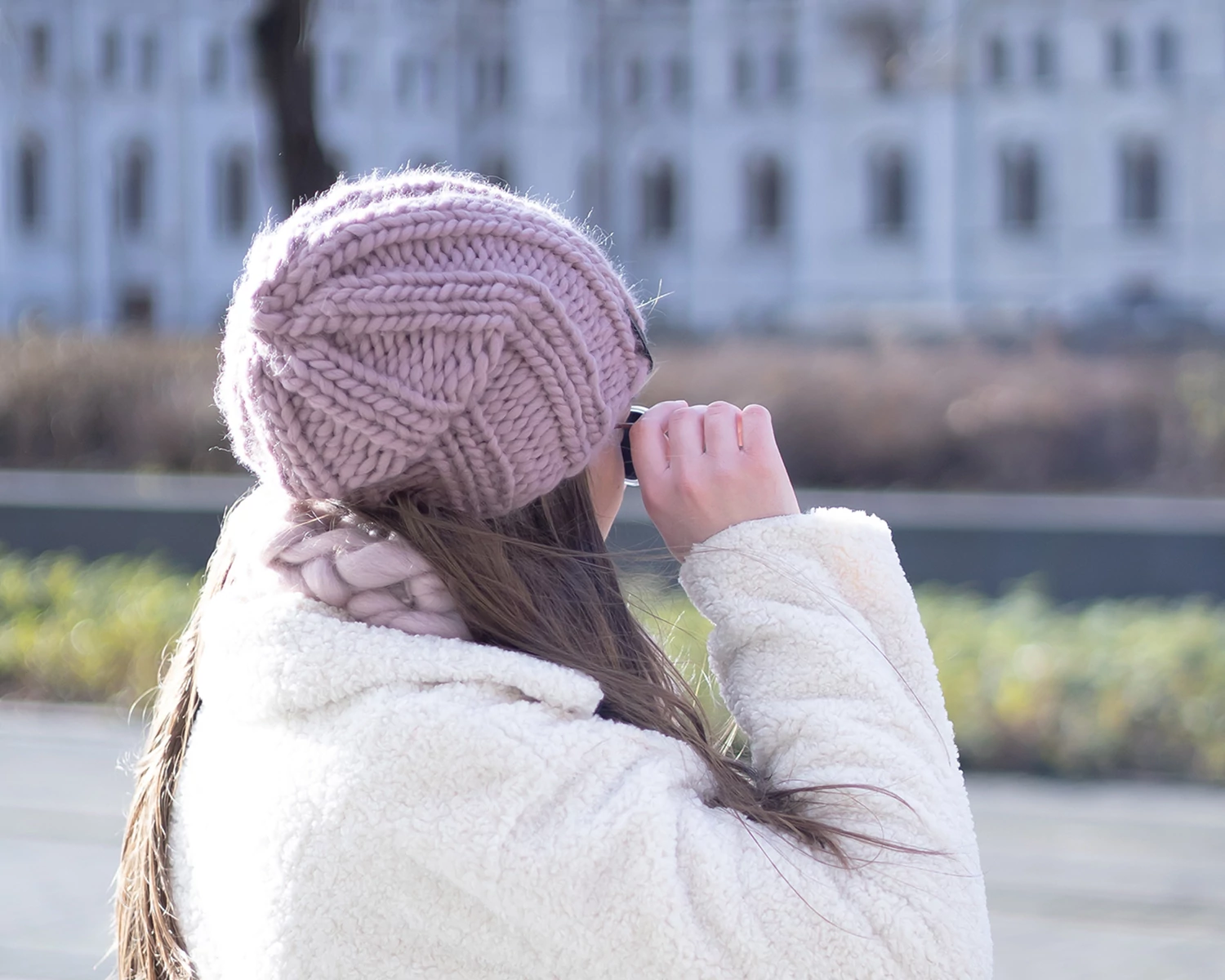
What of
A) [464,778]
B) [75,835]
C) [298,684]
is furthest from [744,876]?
[75,835]

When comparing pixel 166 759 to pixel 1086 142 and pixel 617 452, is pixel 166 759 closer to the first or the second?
pixel 617 452

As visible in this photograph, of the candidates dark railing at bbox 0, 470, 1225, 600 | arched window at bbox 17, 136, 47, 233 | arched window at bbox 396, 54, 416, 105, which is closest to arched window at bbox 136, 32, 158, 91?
arched window at bbox 17, 136, 47, 233

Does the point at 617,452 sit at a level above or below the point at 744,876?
above

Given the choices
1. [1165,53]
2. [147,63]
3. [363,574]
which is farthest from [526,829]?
[147,63]

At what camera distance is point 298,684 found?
3.80ft

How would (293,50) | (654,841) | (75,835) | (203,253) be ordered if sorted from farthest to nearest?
(203,253) → (293,50) → (75,835) → (654,841)

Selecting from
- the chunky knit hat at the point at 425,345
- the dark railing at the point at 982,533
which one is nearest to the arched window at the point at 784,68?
the dark railing at the point at 982,533

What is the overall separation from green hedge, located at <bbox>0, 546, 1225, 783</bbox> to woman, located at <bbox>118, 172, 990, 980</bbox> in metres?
2.91

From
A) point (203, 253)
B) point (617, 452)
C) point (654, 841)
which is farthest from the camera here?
point (203, 253)

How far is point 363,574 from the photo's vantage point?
1.20 meters

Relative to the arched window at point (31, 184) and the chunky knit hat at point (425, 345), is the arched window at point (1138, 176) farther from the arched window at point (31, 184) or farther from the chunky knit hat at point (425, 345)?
the chunky knit hat at point (425, 345)

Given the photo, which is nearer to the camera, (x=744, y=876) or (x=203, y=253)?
(x=744, y=876)

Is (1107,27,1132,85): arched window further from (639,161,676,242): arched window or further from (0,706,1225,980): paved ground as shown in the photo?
(0,706,1225,980): paved ground

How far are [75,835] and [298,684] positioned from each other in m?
3.89
